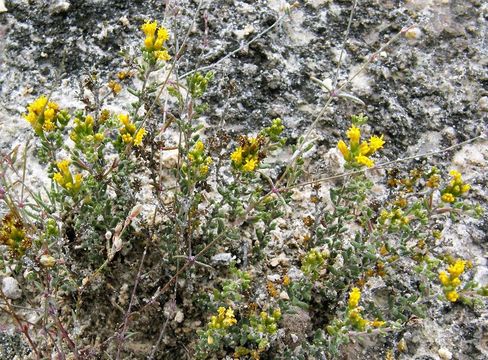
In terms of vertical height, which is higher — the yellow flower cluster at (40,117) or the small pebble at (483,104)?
the yellow flower cluster at (40,117)

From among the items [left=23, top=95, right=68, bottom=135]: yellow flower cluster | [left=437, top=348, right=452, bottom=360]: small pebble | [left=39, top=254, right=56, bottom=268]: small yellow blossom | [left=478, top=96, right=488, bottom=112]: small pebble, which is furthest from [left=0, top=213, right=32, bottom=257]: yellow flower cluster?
[left=478, top=96, right=488, bottom=112]: small pebble

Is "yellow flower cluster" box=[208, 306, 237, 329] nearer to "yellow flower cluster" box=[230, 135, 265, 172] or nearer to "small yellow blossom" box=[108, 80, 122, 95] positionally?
"yellow flower cluster" box=[230, 135, 265, 172]

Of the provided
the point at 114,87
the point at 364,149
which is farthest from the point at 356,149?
the point at 114,87

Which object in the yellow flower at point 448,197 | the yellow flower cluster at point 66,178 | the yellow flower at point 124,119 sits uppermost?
the yellow flower at point 124,119

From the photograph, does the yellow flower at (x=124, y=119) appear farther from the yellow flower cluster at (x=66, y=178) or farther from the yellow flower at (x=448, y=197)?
the yellow flower at (x=448, y=197)

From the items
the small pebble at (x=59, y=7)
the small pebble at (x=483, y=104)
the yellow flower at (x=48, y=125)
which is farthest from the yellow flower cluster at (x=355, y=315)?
the small pebble at (x=59, y=7)

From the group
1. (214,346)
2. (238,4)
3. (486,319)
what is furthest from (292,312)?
(238,4)

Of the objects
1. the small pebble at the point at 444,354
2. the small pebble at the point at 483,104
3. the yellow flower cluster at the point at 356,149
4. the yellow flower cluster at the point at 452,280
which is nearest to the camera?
the yellow flower cluster at the point at 452,280

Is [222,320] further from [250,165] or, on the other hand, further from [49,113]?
[49,113]
